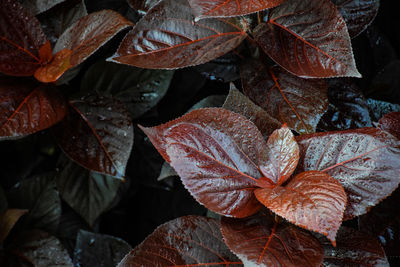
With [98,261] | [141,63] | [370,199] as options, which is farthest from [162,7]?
[98,261]

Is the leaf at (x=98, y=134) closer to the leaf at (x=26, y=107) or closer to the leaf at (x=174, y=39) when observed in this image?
the leaf at (x=26, y=107)

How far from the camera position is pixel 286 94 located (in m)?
0.72

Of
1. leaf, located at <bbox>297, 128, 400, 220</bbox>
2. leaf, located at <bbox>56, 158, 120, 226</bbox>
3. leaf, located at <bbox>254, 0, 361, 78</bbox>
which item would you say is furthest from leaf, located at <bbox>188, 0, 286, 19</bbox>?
leaf, located at <bbox>56, 158, 120, 226</bbox>

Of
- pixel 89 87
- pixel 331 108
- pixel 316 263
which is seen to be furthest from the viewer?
pixel 89 87

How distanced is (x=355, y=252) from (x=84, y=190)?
66cm

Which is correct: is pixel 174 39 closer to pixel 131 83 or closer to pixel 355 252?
pixel 131 83

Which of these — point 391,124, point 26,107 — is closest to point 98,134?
point 26,107

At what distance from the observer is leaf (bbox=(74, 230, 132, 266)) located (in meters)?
0.90

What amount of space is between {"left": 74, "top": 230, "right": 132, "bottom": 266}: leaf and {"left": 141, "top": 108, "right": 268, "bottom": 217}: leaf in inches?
17.0

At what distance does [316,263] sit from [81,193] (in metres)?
0.65

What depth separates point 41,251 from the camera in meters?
0.88

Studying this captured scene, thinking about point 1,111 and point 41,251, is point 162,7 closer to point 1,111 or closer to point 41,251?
point 1,111

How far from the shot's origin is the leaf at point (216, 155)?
52 cm

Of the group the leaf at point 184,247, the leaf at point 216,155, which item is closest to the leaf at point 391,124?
the leaf at point 216,155
